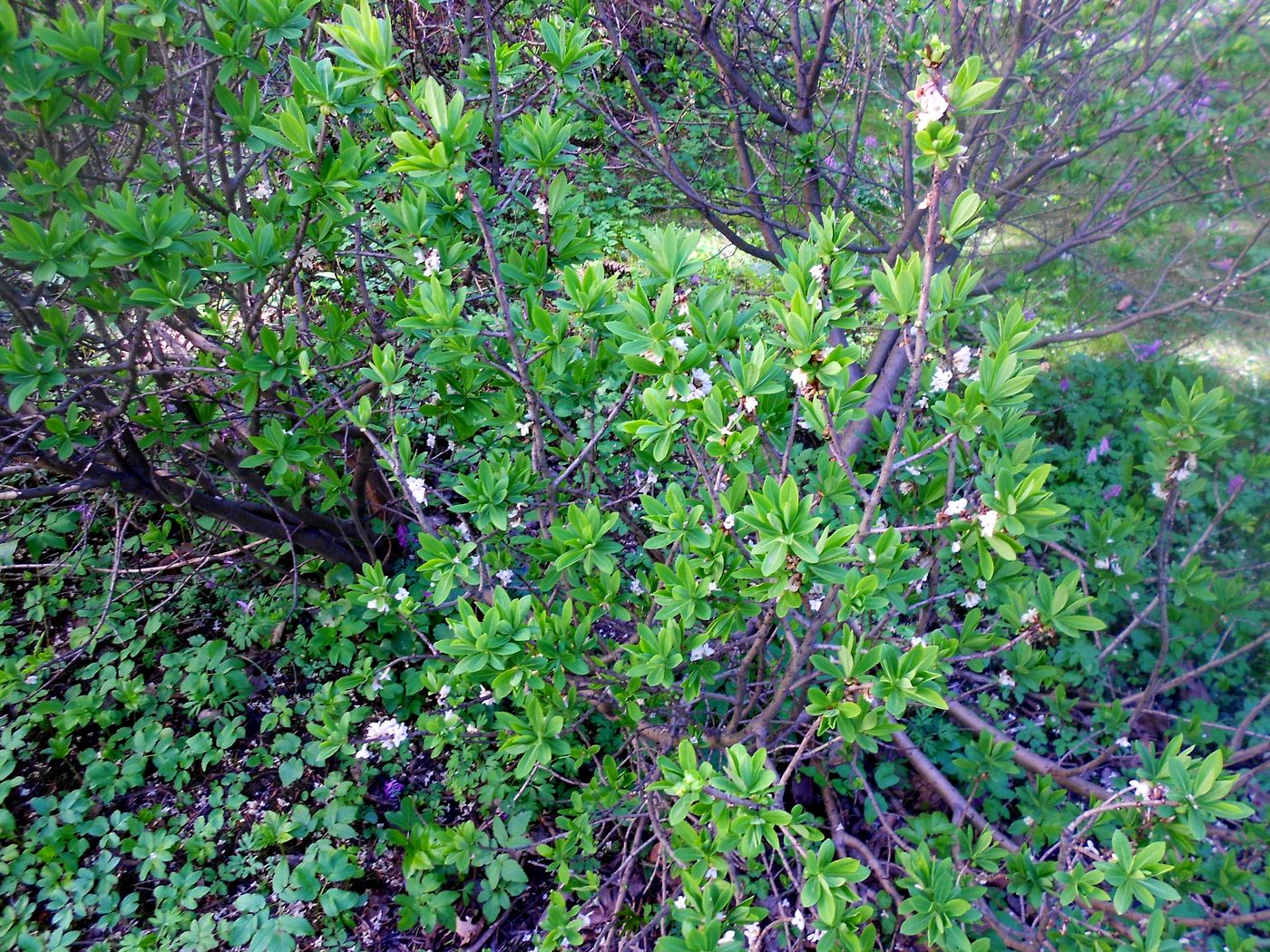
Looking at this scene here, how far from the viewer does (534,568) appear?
93.3 inches

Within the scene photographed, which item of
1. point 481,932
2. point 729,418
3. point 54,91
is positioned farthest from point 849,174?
point 481,932

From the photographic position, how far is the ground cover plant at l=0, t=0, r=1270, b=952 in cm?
156

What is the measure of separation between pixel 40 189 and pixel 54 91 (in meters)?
0.22

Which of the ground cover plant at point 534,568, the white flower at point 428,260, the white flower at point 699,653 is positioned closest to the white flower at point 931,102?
the ground cover plant at point 534,568

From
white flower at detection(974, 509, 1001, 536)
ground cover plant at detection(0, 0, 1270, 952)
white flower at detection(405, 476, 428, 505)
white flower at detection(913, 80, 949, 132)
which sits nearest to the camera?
white flower at detection(913, 80, 949, 132)

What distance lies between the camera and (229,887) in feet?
8.14

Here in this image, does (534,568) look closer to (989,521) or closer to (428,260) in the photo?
(428,260)

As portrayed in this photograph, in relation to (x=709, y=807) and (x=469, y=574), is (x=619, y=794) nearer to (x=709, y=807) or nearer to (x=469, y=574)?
(x=709, y=807)

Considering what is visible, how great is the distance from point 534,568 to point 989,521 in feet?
4.46

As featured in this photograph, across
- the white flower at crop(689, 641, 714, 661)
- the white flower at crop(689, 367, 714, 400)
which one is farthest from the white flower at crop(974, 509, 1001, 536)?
the white flower at crop(689, 641, 714, 661)

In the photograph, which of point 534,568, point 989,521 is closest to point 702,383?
point 989,521

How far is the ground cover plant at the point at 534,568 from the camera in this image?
1561 millimetres

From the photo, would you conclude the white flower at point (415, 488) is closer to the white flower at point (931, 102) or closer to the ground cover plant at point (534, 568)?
the ground cover plant at point (534, 568)

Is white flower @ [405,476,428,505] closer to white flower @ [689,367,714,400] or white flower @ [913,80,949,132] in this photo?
white flower @ [689,367,714,400]
